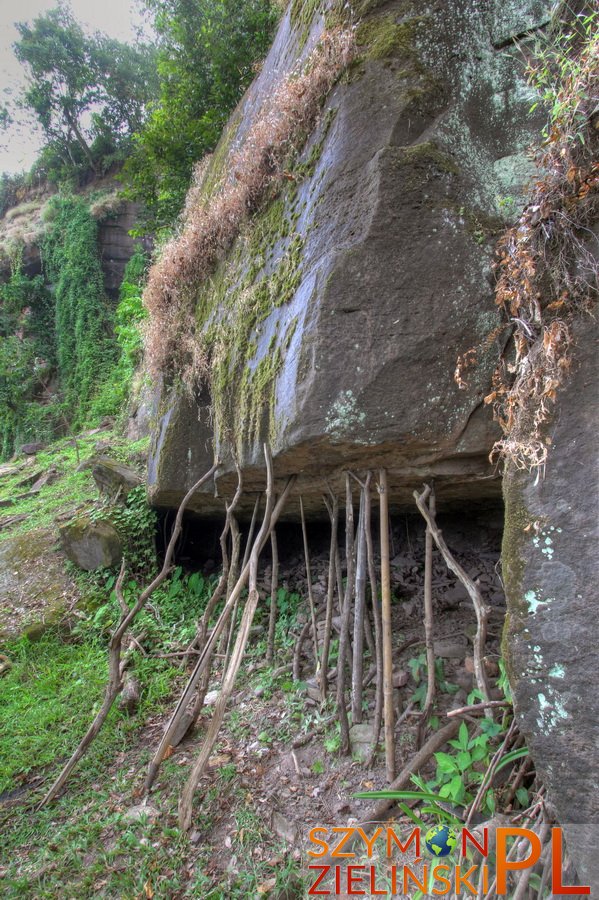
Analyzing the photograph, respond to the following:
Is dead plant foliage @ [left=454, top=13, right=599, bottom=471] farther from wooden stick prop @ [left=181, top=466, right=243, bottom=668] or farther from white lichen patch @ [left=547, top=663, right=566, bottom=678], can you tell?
wooden stick prop @ [left=181, top=466, right=243, bottom=668]

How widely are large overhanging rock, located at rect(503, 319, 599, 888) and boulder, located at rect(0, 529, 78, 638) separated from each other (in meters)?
4.08

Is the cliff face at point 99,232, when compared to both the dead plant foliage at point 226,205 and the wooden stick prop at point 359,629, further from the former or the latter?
the wooden stick prop at point 359,629

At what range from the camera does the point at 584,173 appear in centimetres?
176

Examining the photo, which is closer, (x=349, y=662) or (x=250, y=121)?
(x=349, y=662)

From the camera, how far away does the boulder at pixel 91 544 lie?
4.82 metres

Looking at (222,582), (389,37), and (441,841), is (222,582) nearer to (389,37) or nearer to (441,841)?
(441,841)

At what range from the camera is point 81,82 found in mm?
14656

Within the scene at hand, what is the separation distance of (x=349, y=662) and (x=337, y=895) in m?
1.22

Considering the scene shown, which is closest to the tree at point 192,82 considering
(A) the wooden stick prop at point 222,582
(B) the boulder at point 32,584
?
(B) the boulder at point 32,584

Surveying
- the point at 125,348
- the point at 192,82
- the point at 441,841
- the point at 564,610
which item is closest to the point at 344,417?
the point at 564,610

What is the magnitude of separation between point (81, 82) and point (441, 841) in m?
19.0

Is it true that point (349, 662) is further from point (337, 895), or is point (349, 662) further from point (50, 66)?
point (50, 66)

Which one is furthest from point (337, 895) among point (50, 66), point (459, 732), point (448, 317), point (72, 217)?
point (50, 66)

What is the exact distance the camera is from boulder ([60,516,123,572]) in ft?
15.8
